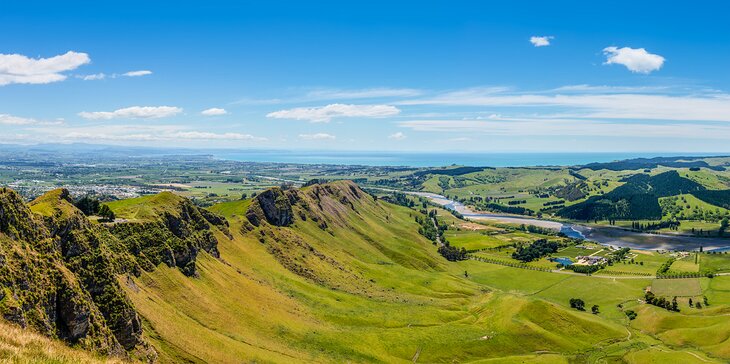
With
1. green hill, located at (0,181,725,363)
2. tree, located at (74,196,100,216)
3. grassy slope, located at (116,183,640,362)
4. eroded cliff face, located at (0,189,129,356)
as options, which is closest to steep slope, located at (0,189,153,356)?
eroded cliff face, located at (0,189,129,356)

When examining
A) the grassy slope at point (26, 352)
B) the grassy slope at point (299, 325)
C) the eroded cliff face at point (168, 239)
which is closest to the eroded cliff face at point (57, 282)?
the grassy slope at point (299, 325)

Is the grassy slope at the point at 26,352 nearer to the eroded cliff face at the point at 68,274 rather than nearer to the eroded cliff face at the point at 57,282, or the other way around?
the eroded cliff face at the point at 68,274

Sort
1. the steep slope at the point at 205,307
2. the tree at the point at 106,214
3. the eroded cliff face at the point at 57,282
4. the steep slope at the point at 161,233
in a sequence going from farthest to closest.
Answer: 1. the tree at the point at 106,214
2. the steep slope at the point at 161,233
3. the steep slope at the point at 205,307
4. the eroded cliff face at the point at 57,282

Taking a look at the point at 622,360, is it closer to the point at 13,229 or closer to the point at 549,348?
the point at 549,348

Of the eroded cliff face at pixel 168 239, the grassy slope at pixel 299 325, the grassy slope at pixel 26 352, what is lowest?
the grassy slope at pixel 299 325

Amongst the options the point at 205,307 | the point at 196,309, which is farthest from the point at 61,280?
the point at 205,307

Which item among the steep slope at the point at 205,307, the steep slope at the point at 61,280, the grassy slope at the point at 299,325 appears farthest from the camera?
the grassy slope at the point at 299,325

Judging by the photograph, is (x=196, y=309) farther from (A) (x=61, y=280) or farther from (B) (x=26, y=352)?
(B) (x=26, y=352)

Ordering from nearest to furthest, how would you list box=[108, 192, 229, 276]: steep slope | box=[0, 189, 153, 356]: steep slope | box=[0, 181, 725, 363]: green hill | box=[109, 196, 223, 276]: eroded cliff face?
box=[0, 189, 153, 356]: steep slope → box=[0, 181, 725, 363]: green hill → box=[109, 196, 223, 276]: eroded cliff face → box=[108, 192, 229, 276]: steep slope

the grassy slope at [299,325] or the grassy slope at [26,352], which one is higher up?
the grassy slope at [26,352]

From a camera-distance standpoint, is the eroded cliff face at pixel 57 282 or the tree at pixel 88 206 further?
the tree at pixel 88 206

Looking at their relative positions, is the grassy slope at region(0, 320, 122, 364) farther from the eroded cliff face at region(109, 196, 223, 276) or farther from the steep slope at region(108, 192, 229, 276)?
the eroded cliff face at region(109, 196, 223, 276)
